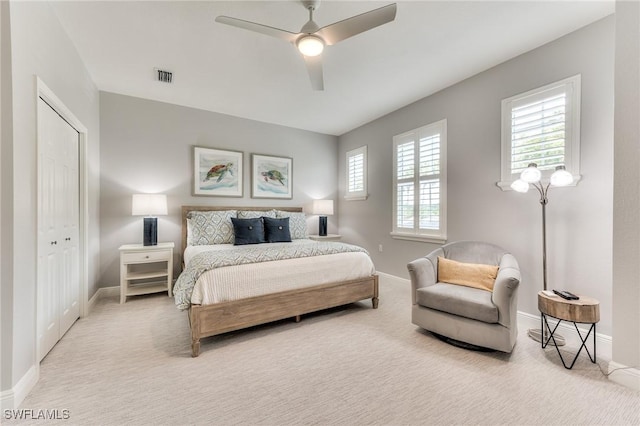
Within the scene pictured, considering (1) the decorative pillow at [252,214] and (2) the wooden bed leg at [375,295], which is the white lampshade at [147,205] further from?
(2) the wooden bed leg at [375,295]

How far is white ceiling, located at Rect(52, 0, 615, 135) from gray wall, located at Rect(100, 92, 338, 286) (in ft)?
1.00

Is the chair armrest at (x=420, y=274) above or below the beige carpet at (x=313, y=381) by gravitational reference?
above

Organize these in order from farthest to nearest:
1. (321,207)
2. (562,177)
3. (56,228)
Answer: (321,207) < (56,228) < (562,177)

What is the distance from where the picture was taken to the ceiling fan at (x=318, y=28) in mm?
1786

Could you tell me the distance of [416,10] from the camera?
218 cm

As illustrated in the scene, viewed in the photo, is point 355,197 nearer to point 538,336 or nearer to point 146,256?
point 538,336

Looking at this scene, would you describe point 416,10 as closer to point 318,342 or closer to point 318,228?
point 318,342

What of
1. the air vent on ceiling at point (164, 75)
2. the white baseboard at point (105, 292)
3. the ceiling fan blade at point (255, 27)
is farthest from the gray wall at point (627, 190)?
the white baseboard at point (105, 292)

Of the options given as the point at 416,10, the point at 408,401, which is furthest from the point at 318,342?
the point at 416,10

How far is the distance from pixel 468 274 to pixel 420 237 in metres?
1.29

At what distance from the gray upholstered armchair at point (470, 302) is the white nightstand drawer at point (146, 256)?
3.24 metres

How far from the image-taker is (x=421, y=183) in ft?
12.9

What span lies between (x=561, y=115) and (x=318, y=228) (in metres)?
4.00

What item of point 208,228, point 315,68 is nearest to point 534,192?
point 315,68
